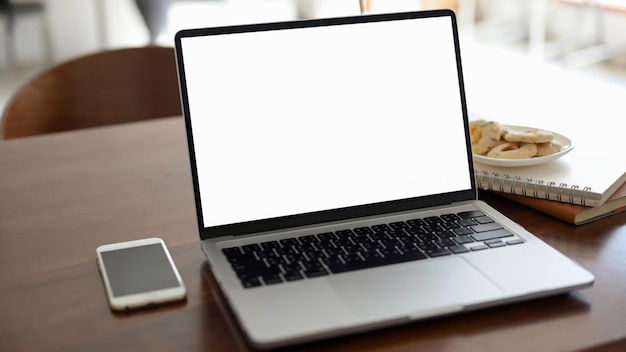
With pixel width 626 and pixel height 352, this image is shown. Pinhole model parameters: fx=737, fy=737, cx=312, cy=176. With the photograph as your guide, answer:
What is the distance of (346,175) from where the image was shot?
0.88 meters

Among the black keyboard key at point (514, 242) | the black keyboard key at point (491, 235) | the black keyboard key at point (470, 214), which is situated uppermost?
Answer: the black keyboard key at point (470, 214)

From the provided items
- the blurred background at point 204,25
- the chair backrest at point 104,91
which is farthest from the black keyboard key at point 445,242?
the blurred background at point 204,25

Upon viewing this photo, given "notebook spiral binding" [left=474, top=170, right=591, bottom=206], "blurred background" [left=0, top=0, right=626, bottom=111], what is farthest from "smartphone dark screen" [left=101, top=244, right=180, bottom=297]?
"blurred background" [left=0, top=0, right=626, bottom=111]

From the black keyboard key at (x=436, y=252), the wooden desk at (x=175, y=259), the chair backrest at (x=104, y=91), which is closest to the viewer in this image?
the wooden desk at (x=175, y=259)

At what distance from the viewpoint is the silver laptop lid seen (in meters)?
0.84

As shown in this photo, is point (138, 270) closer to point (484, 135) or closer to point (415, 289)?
point (415, 289)

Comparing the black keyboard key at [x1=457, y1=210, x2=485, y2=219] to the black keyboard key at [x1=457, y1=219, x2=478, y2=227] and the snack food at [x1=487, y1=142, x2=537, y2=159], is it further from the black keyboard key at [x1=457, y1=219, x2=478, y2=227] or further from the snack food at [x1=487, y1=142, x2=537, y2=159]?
the snack food at [x1=487, y1=142, x2=537, y2=159]

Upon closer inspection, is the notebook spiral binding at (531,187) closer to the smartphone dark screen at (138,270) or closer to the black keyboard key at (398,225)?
the black keyboard key at (398,225)

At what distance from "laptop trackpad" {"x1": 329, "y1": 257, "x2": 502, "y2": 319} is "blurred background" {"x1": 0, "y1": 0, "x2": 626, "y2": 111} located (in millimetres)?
3564

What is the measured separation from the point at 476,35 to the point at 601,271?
15.5ft

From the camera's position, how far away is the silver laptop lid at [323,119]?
A: 32.9 inches

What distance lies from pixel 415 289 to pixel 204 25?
4202 millimetres

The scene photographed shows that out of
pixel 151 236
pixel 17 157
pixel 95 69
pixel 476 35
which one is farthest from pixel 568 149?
pixel 476 35

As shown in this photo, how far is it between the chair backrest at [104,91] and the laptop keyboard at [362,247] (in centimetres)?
95
